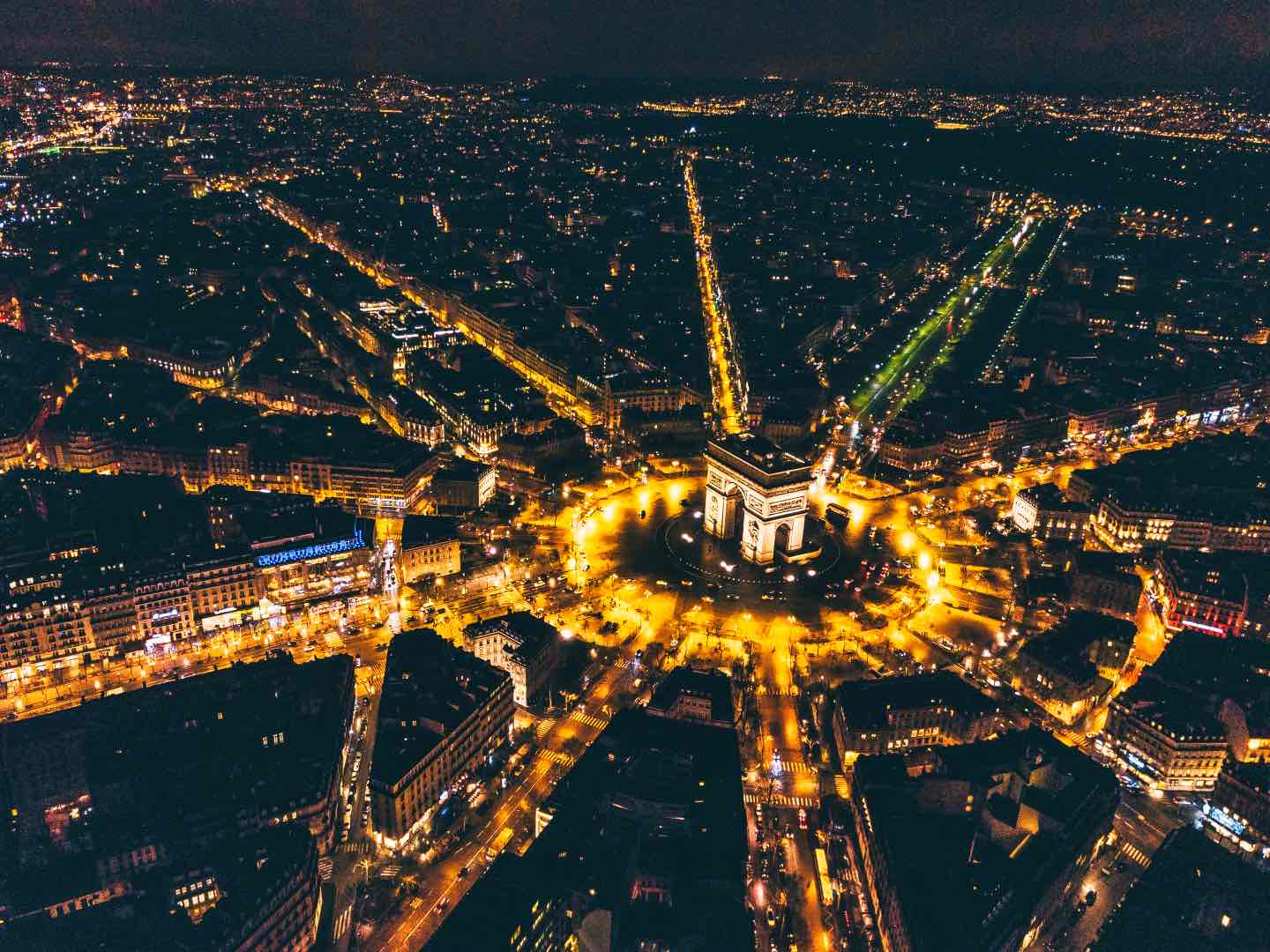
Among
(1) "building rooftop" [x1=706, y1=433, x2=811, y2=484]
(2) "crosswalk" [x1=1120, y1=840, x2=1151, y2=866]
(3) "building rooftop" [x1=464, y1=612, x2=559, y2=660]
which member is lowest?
(2) "crosswalk" [x1=1120, y1=840, x2=1151, y2=866]

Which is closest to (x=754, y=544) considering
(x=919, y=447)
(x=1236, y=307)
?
(x=919, y=447)

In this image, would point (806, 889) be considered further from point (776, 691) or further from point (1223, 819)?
point (1223, 819)

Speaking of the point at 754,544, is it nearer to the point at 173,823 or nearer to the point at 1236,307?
the point at 173,823

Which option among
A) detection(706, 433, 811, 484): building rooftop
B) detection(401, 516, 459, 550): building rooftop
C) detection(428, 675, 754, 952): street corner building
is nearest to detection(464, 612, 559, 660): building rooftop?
detection(428, 675, 754, 952): street corner building

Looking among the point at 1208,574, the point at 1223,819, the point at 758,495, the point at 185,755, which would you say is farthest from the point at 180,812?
the point at 1208,574

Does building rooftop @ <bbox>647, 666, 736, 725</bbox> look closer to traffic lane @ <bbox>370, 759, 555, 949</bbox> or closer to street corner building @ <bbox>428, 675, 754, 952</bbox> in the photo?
street corner building @ <bbox>428, 675, 754, 952</bbox>

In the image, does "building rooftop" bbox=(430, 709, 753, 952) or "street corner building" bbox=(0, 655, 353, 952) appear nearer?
"street corner building" bbox=(0, 655, 353, 952)
